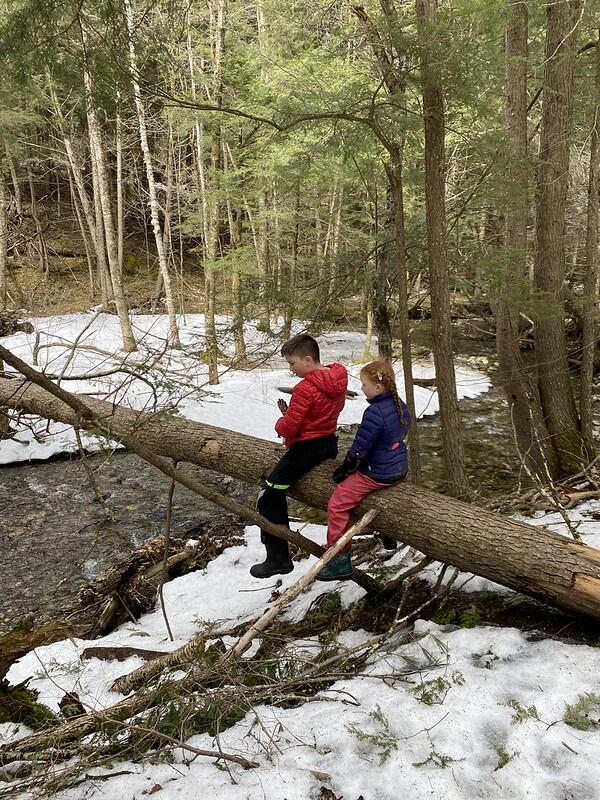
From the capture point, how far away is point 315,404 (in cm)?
395

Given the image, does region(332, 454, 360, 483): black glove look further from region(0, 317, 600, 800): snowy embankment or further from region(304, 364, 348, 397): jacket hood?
region(0, 317, 600, 800): snowy embankment

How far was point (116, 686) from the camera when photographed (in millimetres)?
3791

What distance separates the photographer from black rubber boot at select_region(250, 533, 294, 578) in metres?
4.44

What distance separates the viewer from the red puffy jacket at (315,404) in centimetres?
389

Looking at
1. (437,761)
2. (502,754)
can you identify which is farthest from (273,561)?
(502,754)

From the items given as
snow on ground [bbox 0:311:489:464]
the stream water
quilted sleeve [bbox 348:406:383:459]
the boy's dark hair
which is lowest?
the stream water

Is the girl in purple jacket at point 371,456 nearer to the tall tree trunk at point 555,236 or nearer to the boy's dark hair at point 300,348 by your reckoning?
the boy's dark hair at point 300,348

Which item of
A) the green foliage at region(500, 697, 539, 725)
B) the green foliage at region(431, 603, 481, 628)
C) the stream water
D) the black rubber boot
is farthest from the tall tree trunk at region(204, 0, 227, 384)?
the green foliage at region(500, 697, 539, 725)

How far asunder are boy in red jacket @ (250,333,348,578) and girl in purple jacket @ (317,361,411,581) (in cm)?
29

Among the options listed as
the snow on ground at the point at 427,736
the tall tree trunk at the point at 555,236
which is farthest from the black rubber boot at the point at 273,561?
the tall tree trunk at the point at 555,236

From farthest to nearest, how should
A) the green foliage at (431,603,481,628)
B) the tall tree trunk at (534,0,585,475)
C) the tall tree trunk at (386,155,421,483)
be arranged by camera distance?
the tall tree trunk at (534,0,585,475), the tall tree trunk at (386,155,421,483), the green foliage at (431,603,481,628)

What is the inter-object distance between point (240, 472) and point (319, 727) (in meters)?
2.43

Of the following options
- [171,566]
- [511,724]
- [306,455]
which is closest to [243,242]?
[171,566]

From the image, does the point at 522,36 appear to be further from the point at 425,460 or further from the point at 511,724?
the point at 511,724
